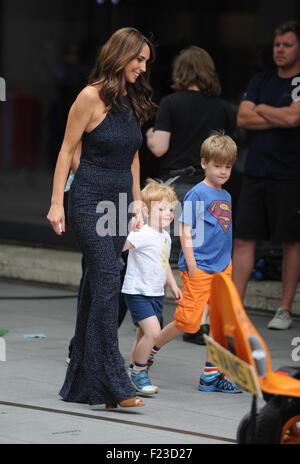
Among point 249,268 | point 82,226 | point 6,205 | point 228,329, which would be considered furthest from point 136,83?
point 6,205

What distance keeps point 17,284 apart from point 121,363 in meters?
4.35

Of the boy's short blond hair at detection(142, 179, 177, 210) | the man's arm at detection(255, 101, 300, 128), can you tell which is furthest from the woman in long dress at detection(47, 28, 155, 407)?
the man's arm at detection(255, 101, 300, 128)

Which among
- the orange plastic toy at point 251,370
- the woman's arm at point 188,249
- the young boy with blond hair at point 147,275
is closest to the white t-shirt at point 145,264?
the young boy with blond hair at point 147,275

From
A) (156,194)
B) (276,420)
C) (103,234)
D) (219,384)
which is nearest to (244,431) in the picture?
(276,420)

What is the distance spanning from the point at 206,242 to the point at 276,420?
2.04 m

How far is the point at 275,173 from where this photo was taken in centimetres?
808

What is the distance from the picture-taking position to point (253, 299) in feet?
28.8

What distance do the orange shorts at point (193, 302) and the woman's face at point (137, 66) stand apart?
3.98ft

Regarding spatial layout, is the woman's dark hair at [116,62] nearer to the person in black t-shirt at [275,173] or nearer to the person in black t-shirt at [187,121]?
the person in black t-shirt at [187,121]

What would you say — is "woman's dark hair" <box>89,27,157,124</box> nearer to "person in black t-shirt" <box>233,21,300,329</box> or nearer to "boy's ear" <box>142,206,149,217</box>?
"boy's ear" <box>142,206,149,217</box>

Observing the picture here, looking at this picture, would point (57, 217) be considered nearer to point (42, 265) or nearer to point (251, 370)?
point (251, 370)

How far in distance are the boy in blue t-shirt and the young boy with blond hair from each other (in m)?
0.11

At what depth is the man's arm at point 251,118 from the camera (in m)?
8.01
